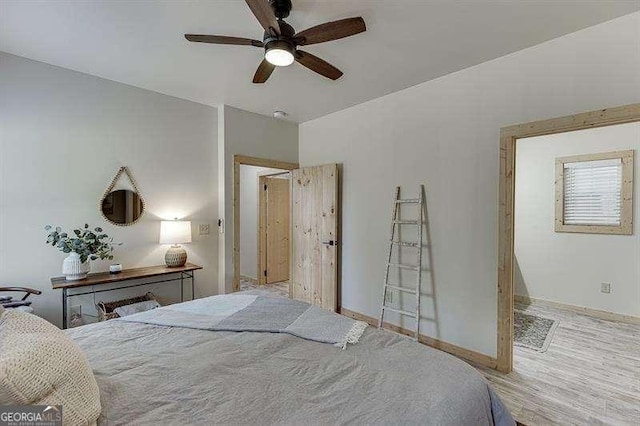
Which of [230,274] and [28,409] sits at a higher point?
[28,409]

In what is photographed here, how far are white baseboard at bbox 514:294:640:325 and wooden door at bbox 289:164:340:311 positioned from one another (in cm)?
297

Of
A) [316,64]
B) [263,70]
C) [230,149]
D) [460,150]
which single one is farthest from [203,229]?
[460,150]

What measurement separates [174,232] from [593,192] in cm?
529

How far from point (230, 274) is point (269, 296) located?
65.0 inches

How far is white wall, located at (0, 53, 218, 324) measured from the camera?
99.3 inches

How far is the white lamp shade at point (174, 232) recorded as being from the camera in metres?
3.19

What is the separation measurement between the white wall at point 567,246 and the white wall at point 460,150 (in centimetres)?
234

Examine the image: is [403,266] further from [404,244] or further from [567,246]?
[567,246]

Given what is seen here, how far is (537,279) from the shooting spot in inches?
172

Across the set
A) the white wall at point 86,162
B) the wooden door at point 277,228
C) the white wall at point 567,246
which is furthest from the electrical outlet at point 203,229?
the white wall at point 567,246

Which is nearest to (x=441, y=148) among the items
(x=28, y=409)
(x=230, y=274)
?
(x=230, y=274)

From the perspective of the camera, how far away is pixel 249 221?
18.8 feet

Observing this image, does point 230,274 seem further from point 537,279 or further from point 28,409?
point 537,279

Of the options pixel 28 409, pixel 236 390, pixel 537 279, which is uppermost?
pixel 28 409
